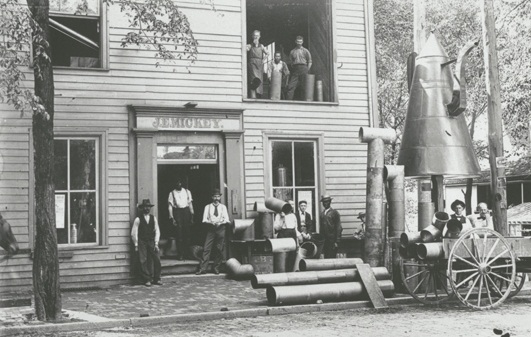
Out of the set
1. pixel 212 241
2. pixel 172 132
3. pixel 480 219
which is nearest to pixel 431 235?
pixel 212 241

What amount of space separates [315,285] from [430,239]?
2.06 metres

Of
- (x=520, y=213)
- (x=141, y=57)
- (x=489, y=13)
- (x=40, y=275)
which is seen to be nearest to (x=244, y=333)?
(x=40, y=275)

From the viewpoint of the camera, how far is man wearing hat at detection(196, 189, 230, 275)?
15.6 metres

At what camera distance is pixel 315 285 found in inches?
461

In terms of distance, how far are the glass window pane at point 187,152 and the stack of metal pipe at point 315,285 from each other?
15.1 ft

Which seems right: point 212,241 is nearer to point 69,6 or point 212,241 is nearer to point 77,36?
point 77,36

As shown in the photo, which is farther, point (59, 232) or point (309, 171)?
point (309, 171)

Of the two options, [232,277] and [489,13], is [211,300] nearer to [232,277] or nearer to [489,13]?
[232,277]

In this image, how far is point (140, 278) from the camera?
14.9 metres

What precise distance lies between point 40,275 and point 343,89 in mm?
9652

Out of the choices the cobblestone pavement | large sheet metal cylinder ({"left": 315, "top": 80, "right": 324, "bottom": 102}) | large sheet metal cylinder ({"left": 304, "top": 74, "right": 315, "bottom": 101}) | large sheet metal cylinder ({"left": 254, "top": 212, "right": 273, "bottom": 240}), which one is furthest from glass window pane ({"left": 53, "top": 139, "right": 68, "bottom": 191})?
large sheet metal cylinder ({"left": 315, "top": 80, "right": 324, "bottom": 102})

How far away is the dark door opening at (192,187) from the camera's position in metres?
17.4

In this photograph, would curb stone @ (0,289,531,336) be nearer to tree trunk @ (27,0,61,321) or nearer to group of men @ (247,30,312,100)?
tree trunk @ (27,0,61,321)

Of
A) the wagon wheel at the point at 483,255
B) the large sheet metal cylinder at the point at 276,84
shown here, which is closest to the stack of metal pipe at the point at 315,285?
the wagon wheel at the point at 483,255
